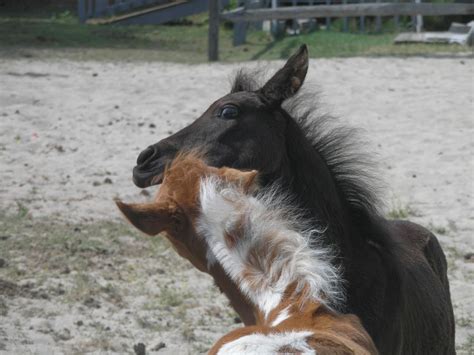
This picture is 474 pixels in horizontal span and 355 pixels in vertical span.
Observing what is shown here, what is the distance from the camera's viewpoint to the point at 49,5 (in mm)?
25312

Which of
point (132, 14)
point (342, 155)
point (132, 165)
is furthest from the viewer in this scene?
point (132, 14)

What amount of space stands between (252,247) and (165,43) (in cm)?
1578

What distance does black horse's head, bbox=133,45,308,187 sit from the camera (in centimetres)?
415

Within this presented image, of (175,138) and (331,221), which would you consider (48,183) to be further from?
(331,221)

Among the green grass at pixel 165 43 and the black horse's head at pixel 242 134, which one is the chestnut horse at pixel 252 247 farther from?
the green grass at pixel 165 43

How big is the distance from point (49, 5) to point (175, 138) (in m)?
21.9

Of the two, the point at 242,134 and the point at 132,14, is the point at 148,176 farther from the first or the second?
the point at 132,14

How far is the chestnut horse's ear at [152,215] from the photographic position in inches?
108

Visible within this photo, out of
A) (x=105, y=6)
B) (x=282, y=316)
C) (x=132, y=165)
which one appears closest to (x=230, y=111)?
(x=282, y=316)

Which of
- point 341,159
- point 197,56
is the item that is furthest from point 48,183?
point 197,56

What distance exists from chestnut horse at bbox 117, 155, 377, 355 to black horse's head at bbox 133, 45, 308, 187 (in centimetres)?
117

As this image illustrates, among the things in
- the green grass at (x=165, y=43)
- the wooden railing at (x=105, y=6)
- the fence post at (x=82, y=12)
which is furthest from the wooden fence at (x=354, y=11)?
the wooden railing at (x=105, y=6)

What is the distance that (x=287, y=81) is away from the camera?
14.4 ft

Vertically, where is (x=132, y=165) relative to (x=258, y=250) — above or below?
below
